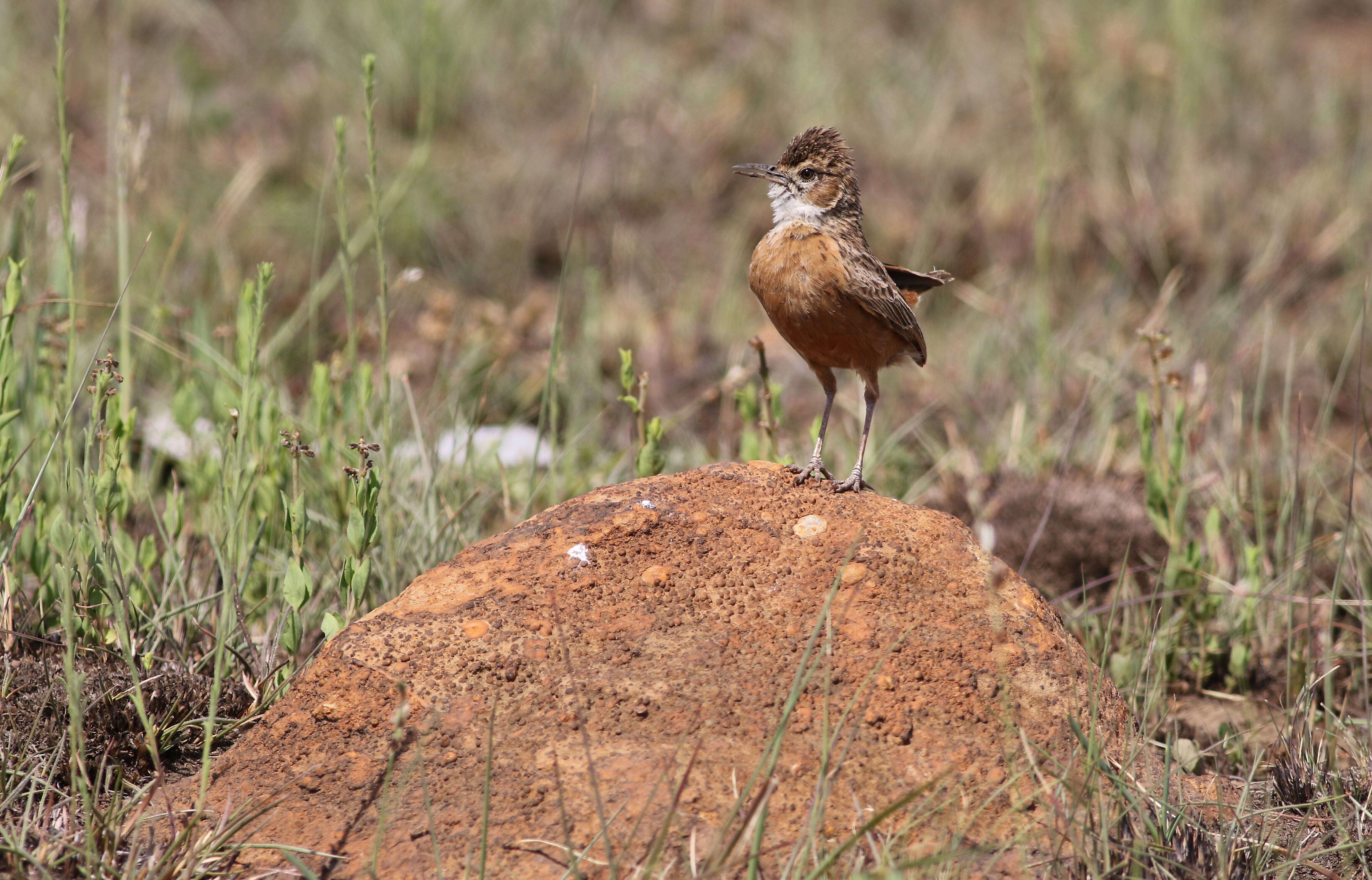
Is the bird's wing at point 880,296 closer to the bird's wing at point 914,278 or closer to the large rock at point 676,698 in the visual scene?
the bird's wing at point 914,278

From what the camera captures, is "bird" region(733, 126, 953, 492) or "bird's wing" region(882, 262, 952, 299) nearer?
"bird" region(733, 126, 953, 492)

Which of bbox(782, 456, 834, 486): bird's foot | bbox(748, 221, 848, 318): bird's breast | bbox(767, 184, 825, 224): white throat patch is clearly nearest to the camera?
bbox(782, 456, 834, 486): bird's foot

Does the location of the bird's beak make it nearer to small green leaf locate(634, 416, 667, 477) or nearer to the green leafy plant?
the green leafy plant

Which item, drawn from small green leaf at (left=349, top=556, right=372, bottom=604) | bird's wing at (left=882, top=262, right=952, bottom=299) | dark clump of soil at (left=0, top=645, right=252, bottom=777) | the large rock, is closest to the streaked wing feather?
bird's wing at (left=882, top=262, right=952, bottom=299)

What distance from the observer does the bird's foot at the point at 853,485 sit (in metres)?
3.51

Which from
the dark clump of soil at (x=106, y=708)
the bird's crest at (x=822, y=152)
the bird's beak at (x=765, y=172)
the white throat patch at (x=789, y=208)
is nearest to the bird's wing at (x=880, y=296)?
the white throat patch at (x=789, y=208)

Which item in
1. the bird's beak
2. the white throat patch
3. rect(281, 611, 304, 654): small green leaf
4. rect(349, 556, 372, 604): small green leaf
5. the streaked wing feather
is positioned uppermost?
the bird's beak

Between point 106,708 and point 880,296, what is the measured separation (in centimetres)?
260

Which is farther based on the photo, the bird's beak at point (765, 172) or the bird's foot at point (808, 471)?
the bird's beak at point (765, 172)

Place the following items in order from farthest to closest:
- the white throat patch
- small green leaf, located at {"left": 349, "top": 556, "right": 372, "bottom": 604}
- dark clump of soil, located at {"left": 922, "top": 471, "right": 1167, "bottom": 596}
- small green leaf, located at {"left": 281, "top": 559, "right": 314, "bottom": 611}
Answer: dark clump of soil, located at {"left": 922, "top": 471, "right": 1167, "bottom": 596} < the white throat patch < small green leaf, located at {"left": 349, "top": 556, "right": 372, "bottom": 604} < small green leaf, located at {"left": 281, "top": 559, "right": 314, "bottom": 611}

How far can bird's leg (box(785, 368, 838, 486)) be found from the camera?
3498mm

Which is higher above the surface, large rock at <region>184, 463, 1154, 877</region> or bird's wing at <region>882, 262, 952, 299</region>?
bird's wing at <region>882, 262, 952, 299</region>

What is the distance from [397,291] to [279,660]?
3.92 meters

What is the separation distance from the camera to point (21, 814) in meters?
2.73
